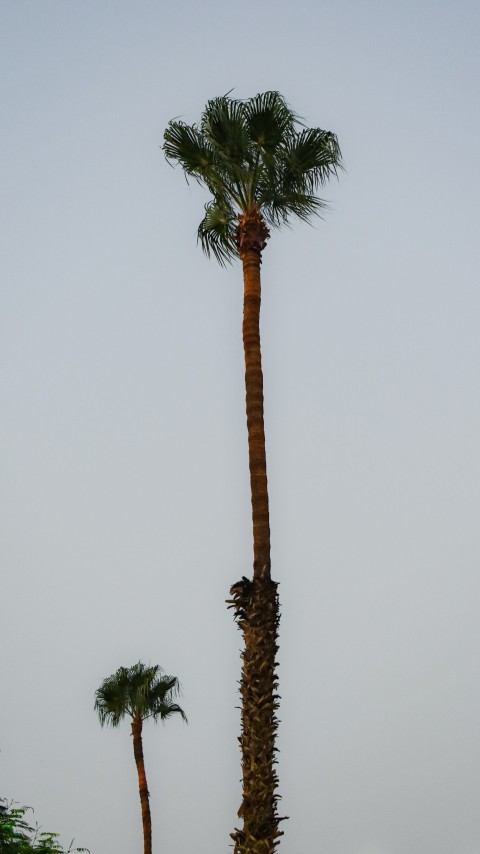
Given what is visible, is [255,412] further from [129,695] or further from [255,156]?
[129,695]

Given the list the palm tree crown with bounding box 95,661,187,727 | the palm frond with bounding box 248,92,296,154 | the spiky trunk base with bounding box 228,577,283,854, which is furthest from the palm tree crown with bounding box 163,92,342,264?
the palm tree crown with bounding box 95,661,187,727

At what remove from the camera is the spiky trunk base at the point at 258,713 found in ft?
36.3

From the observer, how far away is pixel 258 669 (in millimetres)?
11727

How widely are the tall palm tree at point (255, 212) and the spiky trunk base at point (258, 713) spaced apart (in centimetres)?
1

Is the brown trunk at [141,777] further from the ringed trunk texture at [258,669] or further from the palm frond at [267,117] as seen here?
the palm frond at [267,117]

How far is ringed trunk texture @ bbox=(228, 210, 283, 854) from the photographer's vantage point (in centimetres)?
1109

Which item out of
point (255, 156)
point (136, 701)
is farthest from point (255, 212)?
point (136, 701)

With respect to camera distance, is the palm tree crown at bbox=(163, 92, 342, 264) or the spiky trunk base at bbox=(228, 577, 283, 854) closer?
the spiky trunk base at bbox=(228, 577, 283, 854)

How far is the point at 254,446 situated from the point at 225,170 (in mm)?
5315

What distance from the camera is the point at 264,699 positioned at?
457 inches

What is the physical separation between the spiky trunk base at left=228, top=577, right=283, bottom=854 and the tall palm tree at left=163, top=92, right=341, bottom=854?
0.05 ft

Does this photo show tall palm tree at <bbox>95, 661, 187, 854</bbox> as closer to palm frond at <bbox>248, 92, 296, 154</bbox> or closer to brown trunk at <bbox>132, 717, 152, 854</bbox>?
brown trunk at <bbox>132, 717, 152, 854</bbox>

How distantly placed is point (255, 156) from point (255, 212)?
3.20 feet

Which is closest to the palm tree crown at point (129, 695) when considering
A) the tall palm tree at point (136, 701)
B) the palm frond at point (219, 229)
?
the tall palm tree at point (136, 701)
